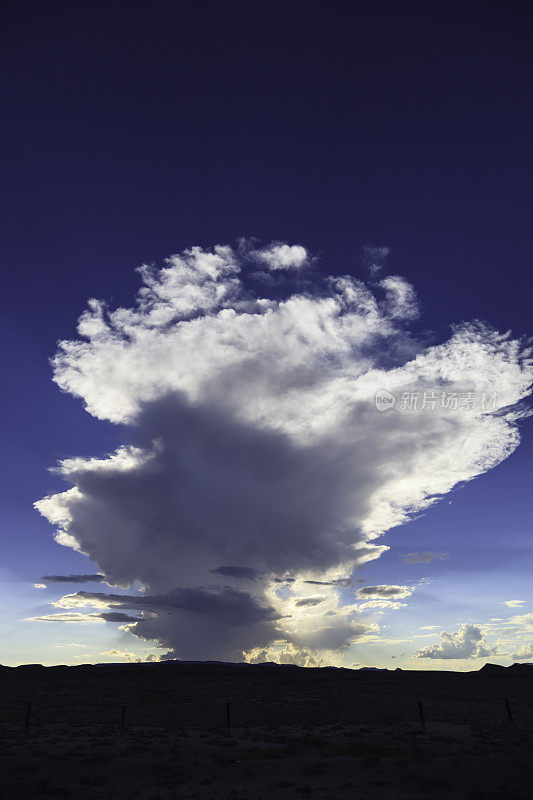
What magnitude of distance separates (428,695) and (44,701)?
4840 centimetres

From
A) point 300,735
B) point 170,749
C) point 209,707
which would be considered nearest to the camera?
point 170,749

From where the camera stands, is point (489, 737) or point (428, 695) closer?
point (489, 737)

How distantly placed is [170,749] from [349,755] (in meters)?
10.6

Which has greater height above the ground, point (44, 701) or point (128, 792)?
point (44, 701)

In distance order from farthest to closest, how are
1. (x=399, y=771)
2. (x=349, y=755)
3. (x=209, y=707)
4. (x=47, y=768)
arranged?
(x=209, y=707) → (x=349, y=755) → (x=47, y=768) → (x=399, y=771)

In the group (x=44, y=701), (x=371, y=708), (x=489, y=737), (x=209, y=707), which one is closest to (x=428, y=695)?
(x=371, y=708)

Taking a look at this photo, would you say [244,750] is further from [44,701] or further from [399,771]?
[44,701]

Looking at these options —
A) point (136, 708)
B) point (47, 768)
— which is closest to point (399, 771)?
point (47, 768)

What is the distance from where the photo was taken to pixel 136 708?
172ft

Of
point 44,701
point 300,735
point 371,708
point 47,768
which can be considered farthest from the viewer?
point 44,701

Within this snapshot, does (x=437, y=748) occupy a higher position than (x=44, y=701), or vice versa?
(x=44, y=701)

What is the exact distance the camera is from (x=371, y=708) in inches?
1907

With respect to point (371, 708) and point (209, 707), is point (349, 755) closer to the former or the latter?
point (371, 708)

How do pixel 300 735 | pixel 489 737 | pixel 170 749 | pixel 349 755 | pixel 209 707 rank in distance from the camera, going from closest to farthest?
pixel 349 755 → pixel 170 749 → pixel 489 737 → pixel 300 735 → pixel 209 707
